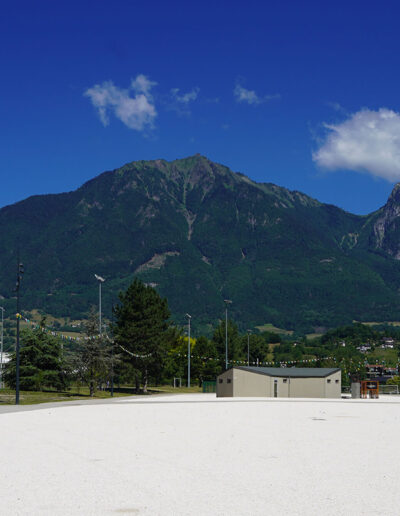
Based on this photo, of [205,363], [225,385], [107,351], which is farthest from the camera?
[205,363]

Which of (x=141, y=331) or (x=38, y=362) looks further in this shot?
(x=141, y=331)

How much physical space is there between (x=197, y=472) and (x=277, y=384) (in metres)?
67.9

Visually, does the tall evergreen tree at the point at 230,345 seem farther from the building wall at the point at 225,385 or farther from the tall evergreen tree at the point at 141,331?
the tall evergreen tree at the point at 141,331

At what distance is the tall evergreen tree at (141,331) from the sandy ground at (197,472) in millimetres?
50931

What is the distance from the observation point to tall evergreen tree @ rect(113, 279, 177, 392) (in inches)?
2985

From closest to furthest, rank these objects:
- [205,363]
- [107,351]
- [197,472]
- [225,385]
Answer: [197,472] < [107,351] < [225,385] < [205,363]

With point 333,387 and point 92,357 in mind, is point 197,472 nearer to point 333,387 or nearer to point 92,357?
point 92,357

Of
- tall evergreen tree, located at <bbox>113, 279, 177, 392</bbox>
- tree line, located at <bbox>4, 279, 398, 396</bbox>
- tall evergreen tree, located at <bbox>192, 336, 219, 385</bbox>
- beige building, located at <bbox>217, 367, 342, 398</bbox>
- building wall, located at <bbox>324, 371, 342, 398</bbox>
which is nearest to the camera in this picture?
tree line, located at <bbox>4, 279, 398, 396</bbox>

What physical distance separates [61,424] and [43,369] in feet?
129

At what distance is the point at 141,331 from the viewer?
7606 cm

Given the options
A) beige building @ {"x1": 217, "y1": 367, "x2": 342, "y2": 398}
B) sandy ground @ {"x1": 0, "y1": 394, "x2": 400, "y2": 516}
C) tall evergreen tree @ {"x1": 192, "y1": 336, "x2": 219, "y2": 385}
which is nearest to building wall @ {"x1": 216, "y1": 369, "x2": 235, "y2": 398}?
beige building @ {"x1": 217, "y1": 367, "x2": 342, "y2": 398}

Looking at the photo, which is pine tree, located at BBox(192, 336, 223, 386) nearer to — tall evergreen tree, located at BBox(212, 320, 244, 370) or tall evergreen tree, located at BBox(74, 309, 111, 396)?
tall evergreen tree, located at BBox(212, 320, 244, 370)

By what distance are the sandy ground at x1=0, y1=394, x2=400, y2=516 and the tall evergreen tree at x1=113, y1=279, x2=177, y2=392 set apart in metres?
50.9

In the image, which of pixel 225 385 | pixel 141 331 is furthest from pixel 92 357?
pixel 225 385
